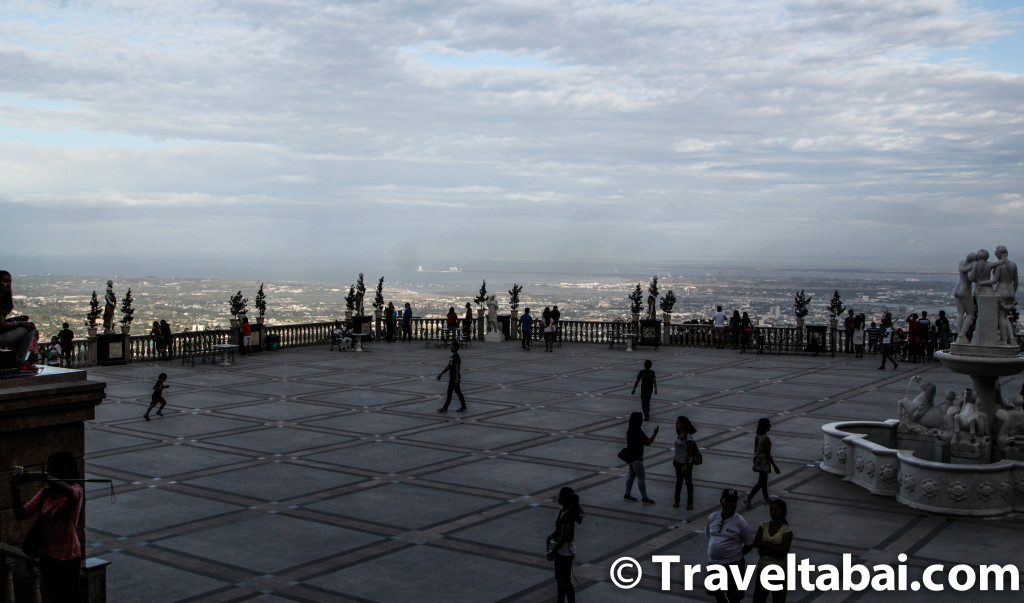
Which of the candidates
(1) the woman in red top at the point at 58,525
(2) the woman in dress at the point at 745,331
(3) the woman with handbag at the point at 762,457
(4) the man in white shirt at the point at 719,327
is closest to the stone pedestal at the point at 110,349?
(4) the man in white shirt at the point at 719,327

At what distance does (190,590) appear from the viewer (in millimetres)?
8906

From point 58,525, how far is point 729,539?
560cm

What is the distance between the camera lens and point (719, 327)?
112 ft

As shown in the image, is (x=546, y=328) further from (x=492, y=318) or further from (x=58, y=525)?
(x=58, y=525)

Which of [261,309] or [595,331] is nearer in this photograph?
[261,309]

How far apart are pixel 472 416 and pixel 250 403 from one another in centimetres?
559

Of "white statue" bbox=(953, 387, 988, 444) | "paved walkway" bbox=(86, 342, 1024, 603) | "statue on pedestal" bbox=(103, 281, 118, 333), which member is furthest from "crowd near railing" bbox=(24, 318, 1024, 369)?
"white statue" bbox=(953, 387, 988, 444)

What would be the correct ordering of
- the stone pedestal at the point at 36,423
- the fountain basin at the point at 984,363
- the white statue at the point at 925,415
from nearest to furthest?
the stone pedestal at the point at 36,423
the fountain basin at the point at 984,363
the white statue at the point at 925,415

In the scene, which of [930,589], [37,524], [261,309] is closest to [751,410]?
[930,589]

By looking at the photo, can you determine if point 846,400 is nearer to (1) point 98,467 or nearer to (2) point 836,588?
(2) point 836,588

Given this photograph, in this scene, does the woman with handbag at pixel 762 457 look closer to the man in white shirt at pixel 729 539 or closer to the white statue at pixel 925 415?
the white statue at pixel 925 415

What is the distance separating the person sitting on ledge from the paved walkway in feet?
8.84

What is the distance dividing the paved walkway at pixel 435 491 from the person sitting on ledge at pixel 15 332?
269 cm

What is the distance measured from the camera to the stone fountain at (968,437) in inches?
472
